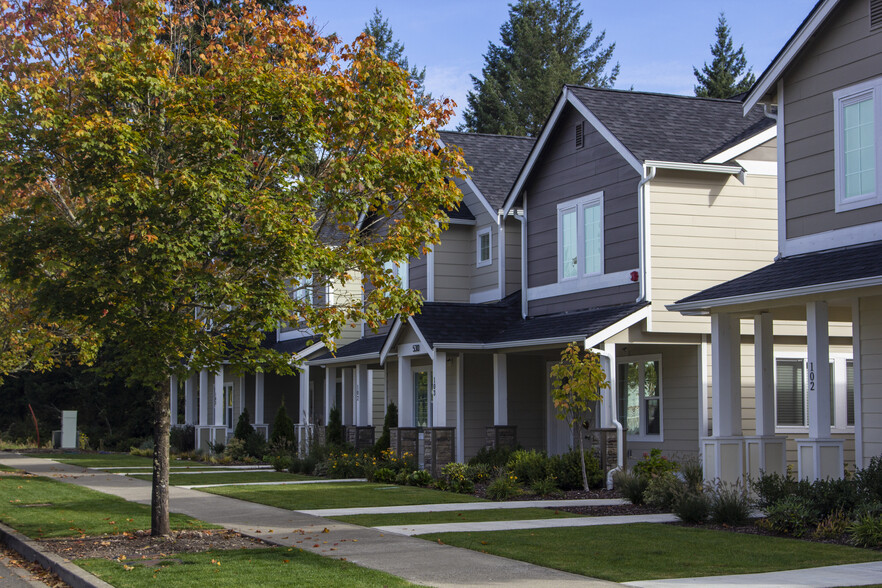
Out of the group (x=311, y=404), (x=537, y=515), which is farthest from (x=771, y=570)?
(x=311, y=404)

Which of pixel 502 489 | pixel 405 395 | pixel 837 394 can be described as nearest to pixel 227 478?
pixel 405 395

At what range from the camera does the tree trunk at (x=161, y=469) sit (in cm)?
1275

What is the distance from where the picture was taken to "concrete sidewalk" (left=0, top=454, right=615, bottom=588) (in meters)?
9.84

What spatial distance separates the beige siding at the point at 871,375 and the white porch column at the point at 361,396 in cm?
1692

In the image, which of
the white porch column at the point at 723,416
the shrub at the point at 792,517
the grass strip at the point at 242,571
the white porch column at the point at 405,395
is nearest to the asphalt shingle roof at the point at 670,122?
the white porch column at the point at 723,416

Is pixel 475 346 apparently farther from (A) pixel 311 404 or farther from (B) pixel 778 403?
(A) pixel 311 404

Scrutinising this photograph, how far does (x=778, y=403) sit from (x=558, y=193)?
6.30 m

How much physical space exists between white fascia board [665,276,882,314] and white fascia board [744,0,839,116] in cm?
351

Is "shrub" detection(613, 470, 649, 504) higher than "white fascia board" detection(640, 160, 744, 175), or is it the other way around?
"white fascia board" detection(640, 160, 744, 175)

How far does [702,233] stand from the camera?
20375mm

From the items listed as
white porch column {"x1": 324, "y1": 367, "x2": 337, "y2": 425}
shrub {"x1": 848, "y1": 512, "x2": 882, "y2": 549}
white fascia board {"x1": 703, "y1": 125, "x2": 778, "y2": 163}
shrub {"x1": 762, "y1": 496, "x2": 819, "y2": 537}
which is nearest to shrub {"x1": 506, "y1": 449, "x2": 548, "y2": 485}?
white fascia board {"x1": 703, "y1": 125, "x2": 778, "y2": 163}

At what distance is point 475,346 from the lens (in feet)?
74.2

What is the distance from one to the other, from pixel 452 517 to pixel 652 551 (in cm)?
428

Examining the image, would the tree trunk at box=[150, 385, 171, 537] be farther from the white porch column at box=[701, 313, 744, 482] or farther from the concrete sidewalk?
the white porch column at box=[701, 313, 744, 482]
